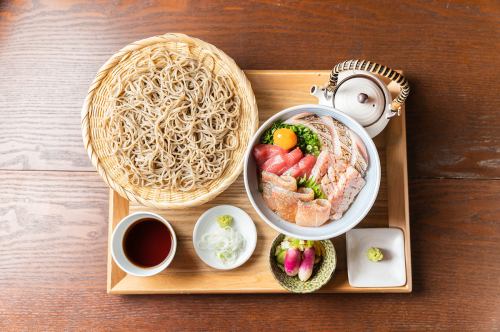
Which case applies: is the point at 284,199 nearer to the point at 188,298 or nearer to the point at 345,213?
the point at 345,213

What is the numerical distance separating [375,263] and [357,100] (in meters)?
0.78

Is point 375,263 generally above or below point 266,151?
below

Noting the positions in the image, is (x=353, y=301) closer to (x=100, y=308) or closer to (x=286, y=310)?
(x=286, y=310)

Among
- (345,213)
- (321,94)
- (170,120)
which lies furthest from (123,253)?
(321,94)

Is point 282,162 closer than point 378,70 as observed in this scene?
No

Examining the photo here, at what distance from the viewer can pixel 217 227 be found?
2062 millimetres

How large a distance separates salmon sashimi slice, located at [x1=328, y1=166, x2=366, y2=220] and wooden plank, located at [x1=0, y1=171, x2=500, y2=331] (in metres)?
0.62

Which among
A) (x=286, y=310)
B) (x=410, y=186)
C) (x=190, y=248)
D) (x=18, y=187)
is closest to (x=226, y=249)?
(x=190, y=248)

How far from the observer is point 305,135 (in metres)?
1.84

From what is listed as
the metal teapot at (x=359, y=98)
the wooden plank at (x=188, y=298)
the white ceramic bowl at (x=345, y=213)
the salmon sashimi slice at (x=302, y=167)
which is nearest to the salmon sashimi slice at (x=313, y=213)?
the white ceramic bowl at (x=345, y=213)

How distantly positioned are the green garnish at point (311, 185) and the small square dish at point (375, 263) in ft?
0.97

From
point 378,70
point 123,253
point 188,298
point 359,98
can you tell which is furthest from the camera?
point 188,298

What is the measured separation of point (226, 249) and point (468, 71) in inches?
63.3

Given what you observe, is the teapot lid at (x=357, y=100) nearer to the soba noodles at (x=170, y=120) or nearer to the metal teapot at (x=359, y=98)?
the metal teapot at (x=359, y=98)
